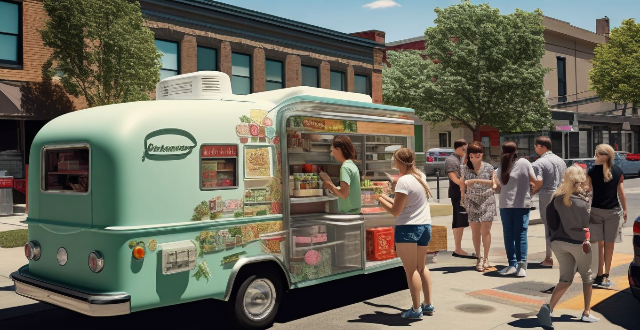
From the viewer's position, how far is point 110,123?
5703mm

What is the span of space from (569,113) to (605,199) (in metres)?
41.1

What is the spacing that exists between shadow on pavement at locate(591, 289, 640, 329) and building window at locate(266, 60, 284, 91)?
20.5 meters

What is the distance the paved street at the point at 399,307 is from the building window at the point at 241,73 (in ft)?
54.2

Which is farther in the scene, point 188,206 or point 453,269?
point 453,269

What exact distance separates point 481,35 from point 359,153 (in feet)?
110

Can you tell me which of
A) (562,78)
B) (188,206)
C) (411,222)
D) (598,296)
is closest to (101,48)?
(188,206)

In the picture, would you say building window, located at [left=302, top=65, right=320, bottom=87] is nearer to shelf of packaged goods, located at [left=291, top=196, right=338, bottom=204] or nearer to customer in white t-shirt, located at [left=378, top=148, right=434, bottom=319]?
shelf of packaged goods, located at [left=291, top=196, right=338, bottom=204]

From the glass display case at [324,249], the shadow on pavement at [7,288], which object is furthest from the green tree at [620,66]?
the shadow on pavement at [7,288]

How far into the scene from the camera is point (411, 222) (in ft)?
21.5

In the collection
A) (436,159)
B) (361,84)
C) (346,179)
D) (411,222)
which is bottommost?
(411,222)

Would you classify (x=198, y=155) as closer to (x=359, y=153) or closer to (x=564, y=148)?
(x=359, y=153)

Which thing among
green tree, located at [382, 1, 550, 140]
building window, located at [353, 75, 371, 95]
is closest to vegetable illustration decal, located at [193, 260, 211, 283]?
building window, located at [353, 75, 371, 95]

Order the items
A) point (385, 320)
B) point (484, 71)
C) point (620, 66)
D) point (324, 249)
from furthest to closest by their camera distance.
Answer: point (620, 66)
point (484, 71)
point (324, 249)
point (385, 320)

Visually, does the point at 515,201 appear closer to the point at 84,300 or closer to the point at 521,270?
the point at 521,270
